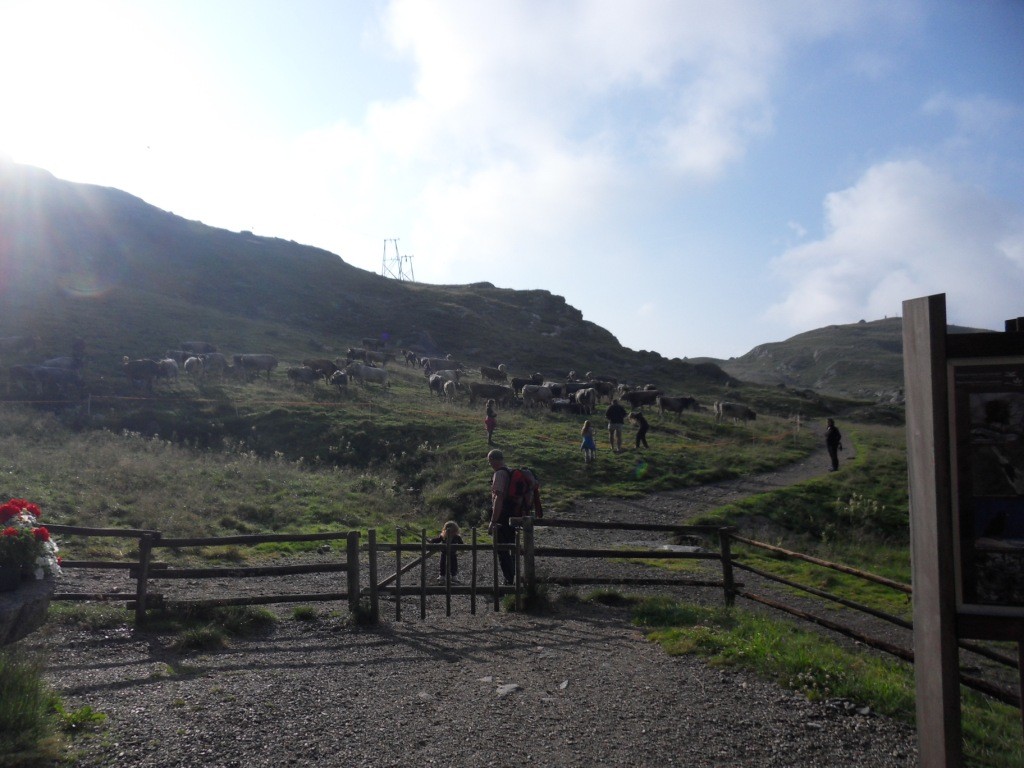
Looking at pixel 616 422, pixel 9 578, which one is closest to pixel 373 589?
pixel 9 578

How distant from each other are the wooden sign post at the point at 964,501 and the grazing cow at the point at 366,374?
129ft

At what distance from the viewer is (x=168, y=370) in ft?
123

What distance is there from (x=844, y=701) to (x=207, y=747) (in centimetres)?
541

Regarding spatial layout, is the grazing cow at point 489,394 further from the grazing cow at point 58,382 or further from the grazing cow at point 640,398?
the grazing cow at point 58,382

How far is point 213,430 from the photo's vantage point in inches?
1179

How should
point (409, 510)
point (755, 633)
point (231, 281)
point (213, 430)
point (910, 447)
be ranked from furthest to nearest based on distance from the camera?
point (231, 281) < point (213, 430) < point (409, 510) < point (755, 633) < point (910, 447)

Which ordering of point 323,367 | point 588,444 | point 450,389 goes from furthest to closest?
point 323,367 → point 450,389 → point 588,444

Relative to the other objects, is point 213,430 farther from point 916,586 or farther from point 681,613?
point 916,586

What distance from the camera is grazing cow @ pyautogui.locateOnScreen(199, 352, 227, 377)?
41725mm

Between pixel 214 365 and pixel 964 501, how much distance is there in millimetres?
43426

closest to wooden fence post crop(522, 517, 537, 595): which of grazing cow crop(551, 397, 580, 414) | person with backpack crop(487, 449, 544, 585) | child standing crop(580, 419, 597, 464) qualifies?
person with backpack crop(487, 449, 544, 585)

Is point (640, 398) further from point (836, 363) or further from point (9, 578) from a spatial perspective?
point (836, 363)

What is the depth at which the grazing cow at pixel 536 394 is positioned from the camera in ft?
130

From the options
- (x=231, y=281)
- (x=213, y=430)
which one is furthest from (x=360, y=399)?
(x=231, y=281)
